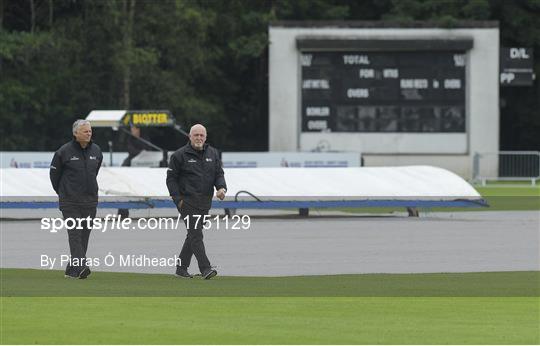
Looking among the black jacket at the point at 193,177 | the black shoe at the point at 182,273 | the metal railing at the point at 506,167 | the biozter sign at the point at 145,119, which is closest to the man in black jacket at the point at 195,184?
the black jacket at the point at 193,177

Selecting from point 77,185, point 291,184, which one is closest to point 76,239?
point 77,185

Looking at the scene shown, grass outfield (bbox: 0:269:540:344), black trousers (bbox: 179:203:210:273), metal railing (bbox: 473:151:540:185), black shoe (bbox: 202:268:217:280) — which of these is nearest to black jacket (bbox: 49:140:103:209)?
grass outfield (bbox: 0:269:540:344)

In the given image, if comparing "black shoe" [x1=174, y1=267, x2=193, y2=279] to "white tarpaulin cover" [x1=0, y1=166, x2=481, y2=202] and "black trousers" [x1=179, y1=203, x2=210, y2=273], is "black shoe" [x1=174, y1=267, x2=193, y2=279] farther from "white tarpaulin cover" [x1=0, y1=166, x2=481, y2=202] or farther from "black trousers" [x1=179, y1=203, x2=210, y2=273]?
"white tarpaulin cover" [x1=0, y1=166, x2=481, y2=202]

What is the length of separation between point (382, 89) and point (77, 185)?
32.2 metres

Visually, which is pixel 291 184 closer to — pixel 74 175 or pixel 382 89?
pixel 74 175

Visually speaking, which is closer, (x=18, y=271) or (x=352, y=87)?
(x=18, y=271)

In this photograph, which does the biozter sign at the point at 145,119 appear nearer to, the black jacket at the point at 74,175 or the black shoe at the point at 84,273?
the black jacket at the point at 74,175

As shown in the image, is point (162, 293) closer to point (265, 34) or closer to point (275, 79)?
point (275, 79)

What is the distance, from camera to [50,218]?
2853 cm

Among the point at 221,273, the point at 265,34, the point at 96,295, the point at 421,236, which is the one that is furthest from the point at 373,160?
the point at 96,295

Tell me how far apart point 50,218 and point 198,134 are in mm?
13226

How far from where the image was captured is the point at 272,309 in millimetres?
12891

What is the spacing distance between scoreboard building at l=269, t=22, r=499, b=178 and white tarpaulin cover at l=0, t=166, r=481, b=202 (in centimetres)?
1861

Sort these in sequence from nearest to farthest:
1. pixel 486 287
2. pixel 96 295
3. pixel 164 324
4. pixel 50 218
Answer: pixel 164 324 < pixel 96 295 < pixel 486 287 < pixel 50 218
